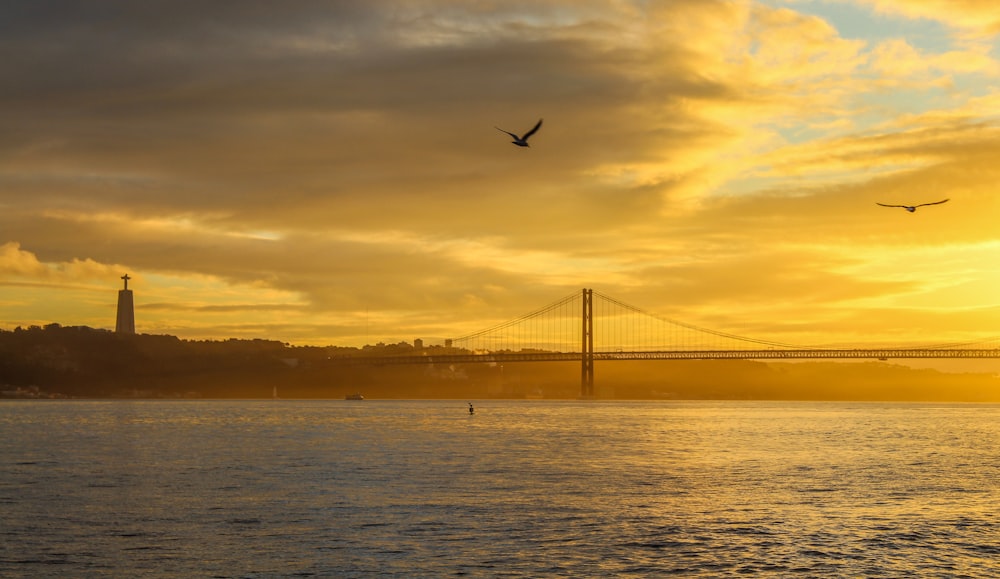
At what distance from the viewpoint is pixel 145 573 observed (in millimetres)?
23391

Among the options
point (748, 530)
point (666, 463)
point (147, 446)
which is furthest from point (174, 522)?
point (147, 446)

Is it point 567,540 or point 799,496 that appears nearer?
point 567,540

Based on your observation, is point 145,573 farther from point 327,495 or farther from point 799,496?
point 799,496

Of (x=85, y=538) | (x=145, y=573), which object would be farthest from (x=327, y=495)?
(x=145, y=573)

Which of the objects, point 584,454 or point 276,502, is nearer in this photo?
point 276,502

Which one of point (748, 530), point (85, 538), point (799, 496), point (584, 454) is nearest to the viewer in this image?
point (85, 538)

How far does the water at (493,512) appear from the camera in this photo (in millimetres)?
24672

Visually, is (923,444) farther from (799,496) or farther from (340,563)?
(340,563)

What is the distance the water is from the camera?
80.9ft

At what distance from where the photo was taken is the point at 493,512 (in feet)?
107

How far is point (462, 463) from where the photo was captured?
50625mm

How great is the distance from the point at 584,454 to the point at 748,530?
28.6 meters

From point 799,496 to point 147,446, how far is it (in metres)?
42.2

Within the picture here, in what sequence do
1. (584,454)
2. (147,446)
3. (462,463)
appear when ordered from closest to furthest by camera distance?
(462,463) → (584,454) → (147,446)
